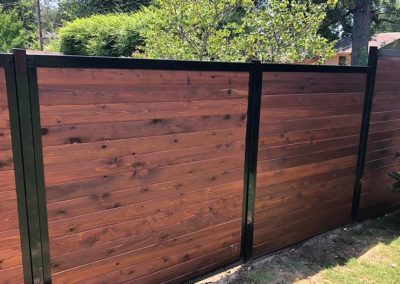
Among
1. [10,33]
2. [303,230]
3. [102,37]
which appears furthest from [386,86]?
[10,33]

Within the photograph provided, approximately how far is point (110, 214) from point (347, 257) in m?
2.24

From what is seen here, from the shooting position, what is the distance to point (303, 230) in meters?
3.72

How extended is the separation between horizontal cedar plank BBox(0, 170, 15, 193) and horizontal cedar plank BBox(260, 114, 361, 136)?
184cm

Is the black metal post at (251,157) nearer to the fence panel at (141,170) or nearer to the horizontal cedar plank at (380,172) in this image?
the fence panel at (141,170)

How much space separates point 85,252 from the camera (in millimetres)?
2359

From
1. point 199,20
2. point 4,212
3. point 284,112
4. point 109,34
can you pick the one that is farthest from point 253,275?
point 109,34

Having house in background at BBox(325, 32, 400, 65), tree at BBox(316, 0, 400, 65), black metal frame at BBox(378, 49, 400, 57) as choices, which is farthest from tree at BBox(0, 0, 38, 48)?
black metal frame at BBox(378, 49, 400, 57)

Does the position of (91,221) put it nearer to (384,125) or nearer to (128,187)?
(128,187)

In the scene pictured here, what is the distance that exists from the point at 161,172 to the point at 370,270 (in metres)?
2.02

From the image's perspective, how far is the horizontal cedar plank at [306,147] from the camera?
3.20m

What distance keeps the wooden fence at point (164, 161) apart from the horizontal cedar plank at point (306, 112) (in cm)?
1

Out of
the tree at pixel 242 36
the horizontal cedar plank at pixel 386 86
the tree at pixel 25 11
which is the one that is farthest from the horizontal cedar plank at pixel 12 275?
the tree at pixel 25 11

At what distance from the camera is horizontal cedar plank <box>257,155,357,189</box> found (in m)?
3.26

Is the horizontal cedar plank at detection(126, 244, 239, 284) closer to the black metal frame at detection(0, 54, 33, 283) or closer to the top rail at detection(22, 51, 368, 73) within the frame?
the black metal frame at detection(0, 54, 33, 283)
